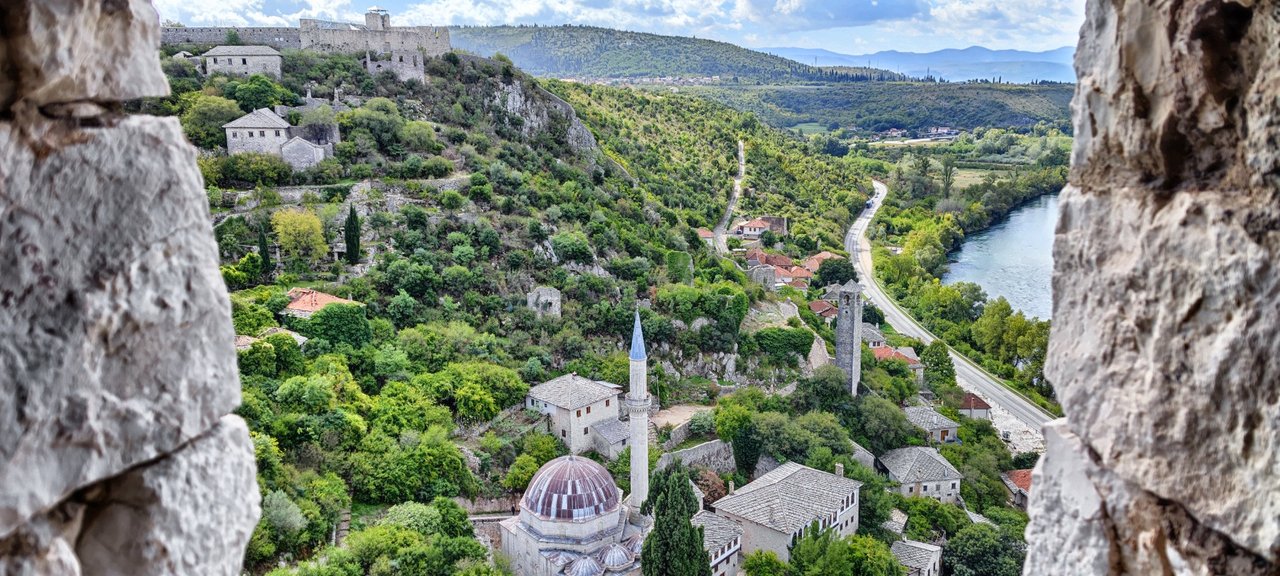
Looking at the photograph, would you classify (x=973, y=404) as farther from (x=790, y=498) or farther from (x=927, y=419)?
(x=790, y=498)

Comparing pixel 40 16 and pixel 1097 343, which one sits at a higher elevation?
pixel 40 16

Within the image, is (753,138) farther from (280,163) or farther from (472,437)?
(472,437)

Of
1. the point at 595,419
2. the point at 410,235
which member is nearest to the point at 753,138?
the point at 410,235

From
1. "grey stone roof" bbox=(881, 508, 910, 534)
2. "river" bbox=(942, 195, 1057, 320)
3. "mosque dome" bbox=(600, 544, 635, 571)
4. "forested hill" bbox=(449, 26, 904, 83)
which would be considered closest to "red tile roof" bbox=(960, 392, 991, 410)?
"grey stone roof" bbox=(881, 508, 910, 534)

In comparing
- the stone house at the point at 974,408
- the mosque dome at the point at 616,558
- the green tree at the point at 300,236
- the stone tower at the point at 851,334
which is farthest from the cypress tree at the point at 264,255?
the stone house at the point at 974,408

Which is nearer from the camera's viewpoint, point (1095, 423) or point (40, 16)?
point (40, 16)

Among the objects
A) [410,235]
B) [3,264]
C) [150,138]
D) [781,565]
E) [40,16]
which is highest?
[40,16]

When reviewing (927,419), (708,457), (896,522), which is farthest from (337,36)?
(896,522)

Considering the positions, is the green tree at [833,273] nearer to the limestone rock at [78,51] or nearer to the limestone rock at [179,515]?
the limestone rock at [179,515]
